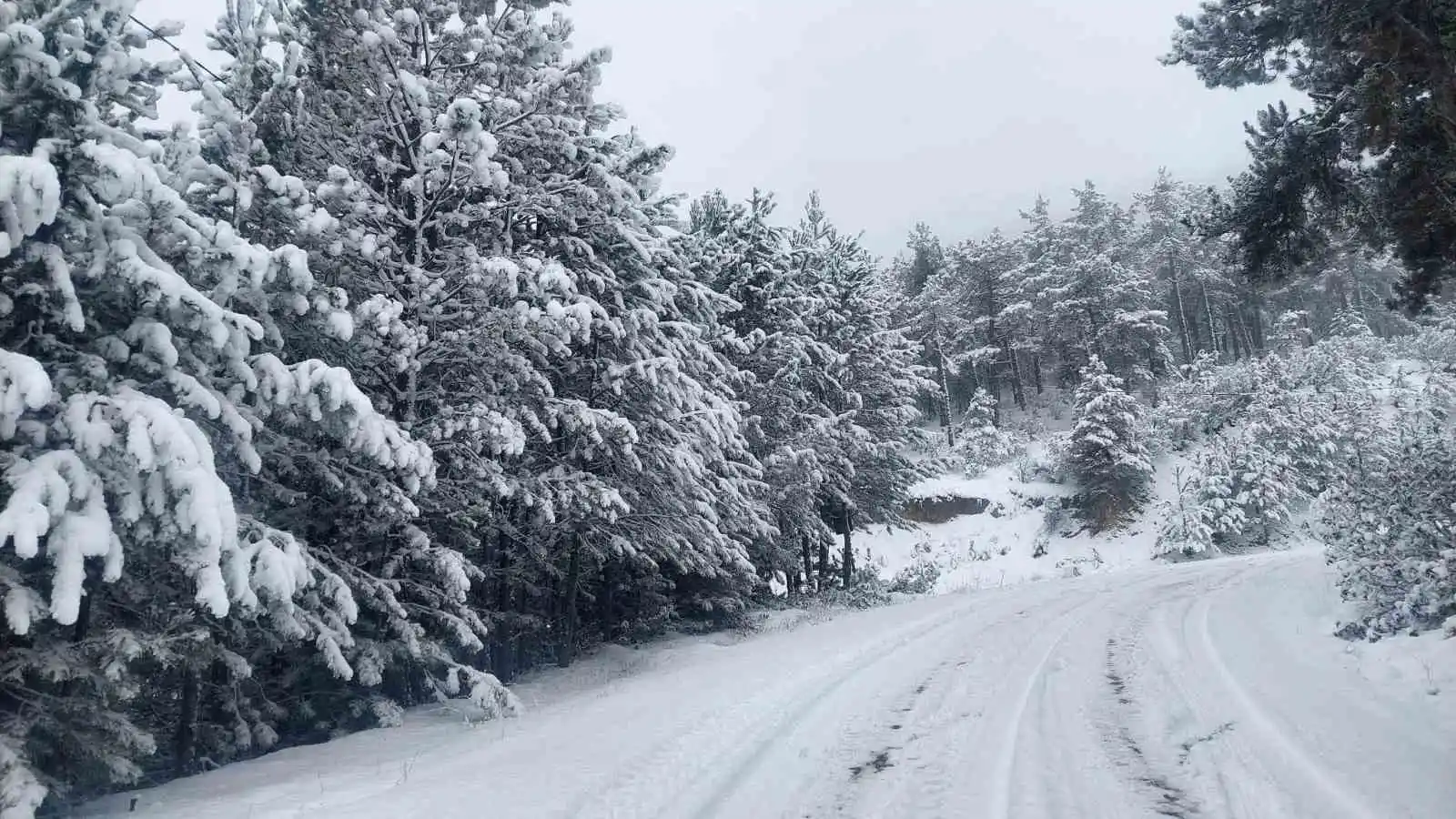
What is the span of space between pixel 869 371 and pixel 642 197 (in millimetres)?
10785

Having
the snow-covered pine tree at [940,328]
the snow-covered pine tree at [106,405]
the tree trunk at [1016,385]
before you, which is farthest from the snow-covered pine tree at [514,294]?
the tree trunk at [1016,385]

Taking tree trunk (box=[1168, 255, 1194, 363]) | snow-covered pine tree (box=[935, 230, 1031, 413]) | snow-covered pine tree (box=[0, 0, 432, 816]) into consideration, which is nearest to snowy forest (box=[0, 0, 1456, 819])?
snow-covered pine tree (box=[0, 0, 432, 816])

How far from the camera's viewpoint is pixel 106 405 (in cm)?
477

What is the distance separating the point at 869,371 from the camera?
22312 mm

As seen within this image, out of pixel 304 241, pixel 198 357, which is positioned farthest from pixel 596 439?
pixel 198 357

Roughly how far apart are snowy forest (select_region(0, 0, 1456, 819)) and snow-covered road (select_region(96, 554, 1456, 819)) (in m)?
1.14

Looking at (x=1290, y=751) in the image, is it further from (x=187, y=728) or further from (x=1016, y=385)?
(x=1016, y=385)

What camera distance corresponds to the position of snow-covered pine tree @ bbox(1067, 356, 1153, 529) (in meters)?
30.9

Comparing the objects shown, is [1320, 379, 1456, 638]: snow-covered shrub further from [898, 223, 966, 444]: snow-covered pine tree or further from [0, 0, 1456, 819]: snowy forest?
[898, 223, 966, 444]: snow-covered pine tree

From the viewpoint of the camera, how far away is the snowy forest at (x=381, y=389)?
15.9 ft

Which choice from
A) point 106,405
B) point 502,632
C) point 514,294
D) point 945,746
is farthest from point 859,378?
point 106,405

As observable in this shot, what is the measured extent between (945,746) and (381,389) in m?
8.33

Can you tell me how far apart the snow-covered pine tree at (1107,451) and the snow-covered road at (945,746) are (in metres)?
22.6

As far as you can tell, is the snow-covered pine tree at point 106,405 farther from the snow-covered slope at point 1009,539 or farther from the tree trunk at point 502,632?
the snow-covered slope at point 1009,539
